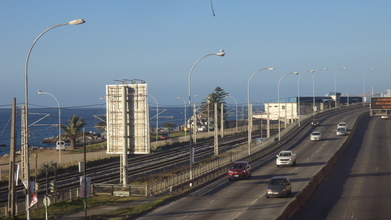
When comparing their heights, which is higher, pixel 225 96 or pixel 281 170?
pixel 225 96

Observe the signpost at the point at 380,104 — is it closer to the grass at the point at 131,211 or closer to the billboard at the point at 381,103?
the billboard at the point at 381,103

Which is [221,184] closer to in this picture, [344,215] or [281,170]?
[281,170]

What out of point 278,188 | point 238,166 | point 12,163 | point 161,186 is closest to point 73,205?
point 12,163

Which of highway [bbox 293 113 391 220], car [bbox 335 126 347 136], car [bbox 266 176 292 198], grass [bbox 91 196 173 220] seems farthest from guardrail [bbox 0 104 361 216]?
car [bbox 335 126 347 136]

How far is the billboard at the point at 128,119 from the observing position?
4522 cm

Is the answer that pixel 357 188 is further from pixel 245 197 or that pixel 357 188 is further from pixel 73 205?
pixel 73 205

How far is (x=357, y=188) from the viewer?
44.2 m

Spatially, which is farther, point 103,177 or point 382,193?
point 103,177

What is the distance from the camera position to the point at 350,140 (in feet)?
280

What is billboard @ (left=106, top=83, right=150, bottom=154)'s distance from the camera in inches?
1780

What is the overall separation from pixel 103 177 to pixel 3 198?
1606 centimetres

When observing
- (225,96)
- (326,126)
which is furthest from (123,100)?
(225,96)

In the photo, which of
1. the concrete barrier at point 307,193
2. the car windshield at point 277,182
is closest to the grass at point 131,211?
the car windshield at point 277,182

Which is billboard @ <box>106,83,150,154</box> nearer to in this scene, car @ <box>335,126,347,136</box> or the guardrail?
the guardrail
